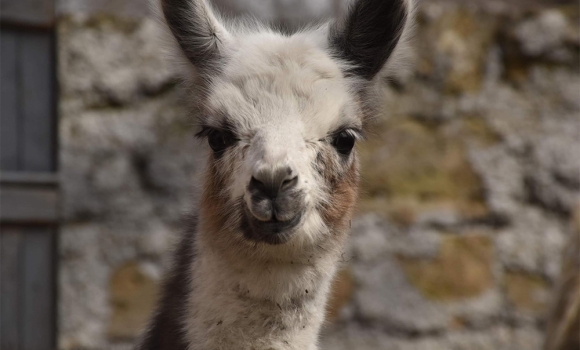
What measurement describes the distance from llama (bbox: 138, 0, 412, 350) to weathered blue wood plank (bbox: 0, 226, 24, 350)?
207 cm

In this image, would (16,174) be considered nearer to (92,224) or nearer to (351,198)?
(92,224)

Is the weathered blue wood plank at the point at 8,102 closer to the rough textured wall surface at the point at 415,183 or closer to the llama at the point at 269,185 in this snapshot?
the rough textured wall surface at the point at 415,183

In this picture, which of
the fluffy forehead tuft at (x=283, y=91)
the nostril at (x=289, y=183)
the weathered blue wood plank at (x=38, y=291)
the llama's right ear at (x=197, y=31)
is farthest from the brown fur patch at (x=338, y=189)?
the weathered blue wood plank at (x=38, y=291)

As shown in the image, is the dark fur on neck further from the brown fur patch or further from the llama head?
the brown fur patch

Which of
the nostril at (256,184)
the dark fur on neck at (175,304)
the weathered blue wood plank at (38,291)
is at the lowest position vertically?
the weathered blue wood plank at (38,291)

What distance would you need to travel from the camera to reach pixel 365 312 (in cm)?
505

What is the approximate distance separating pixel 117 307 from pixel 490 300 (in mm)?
2320

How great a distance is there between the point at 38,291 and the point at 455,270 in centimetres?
259

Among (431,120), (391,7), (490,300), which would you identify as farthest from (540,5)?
(391,7)

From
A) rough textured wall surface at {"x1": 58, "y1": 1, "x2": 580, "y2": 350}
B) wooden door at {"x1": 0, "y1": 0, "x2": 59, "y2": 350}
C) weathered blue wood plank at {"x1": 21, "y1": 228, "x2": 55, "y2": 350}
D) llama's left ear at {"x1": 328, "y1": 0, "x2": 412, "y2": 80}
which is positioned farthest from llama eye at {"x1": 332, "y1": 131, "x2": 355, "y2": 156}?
weathered blue wood plank at {"x1": 21, "y1": 228, "x2": 55, "y2": 350}

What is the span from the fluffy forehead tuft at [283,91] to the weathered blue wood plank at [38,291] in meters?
2.36

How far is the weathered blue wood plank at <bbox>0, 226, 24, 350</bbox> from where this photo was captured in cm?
496

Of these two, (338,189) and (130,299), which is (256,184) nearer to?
(338,189)

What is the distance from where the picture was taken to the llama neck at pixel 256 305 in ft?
9.21
